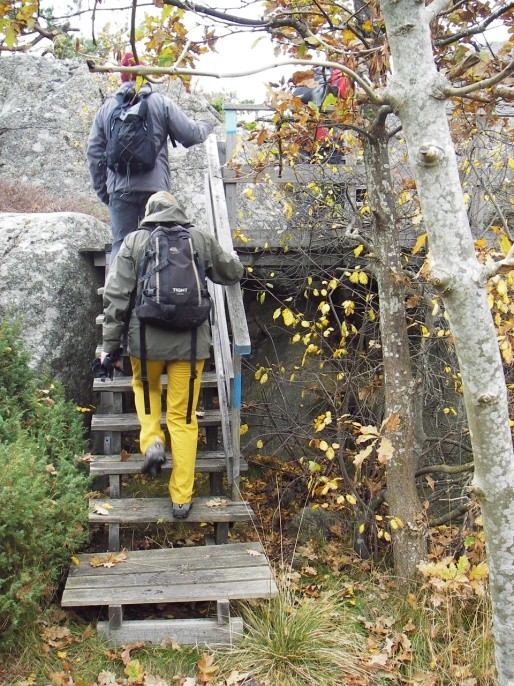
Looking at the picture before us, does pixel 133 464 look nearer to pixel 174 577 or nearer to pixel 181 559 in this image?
pixel 181 559

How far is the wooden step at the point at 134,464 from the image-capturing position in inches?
197

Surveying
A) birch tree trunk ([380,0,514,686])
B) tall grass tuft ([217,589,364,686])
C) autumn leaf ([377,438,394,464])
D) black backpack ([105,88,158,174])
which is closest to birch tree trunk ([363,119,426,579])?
autumn leaf ([377,438,394,464])

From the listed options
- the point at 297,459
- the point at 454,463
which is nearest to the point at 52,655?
the point at 297,459

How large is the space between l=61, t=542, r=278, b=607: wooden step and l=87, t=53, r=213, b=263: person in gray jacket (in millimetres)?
2643

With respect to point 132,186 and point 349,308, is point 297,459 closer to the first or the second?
point 349,308

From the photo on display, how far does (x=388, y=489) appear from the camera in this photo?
5105 millimetres

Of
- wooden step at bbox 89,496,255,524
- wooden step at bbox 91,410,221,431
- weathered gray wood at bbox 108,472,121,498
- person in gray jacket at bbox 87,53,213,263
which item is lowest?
wooden step at bbox 89,496,255,524

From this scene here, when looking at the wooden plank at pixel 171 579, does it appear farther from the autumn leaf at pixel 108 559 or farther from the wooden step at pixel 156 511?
the wooden step at pixel 156 511

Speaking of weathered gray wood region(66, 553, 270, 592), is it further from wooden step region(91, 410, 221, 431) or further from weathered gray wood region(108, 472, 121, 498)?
wooden step region(91, 410, 221, 431)

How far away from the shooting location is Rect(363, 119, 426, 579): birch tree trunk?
16.4 ft

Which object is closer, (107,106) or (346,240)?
(107,106)

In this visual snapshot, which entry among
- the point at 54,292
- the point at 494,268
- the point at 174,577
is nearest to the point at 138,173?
the point at 54,292

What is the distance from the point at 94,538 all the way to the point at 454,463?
11.1 feet

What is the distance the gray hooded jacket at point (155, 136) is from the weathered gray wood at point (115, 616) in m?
3.26
